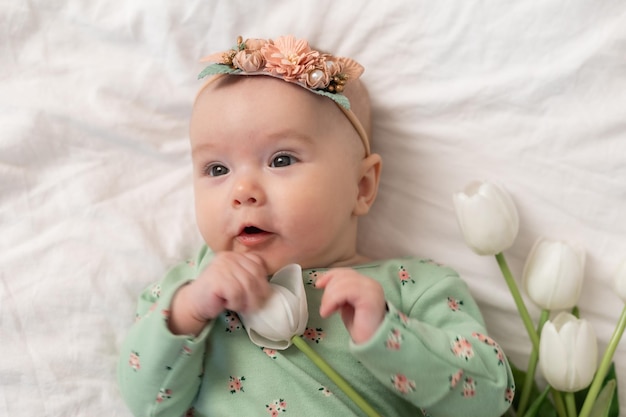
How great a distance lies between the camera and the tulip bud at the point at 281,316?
981mm

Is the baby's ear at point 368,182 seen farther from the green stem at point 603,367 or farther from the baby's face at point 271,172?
the green stem at point 603,367

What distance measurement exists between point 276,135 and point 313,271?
235mm

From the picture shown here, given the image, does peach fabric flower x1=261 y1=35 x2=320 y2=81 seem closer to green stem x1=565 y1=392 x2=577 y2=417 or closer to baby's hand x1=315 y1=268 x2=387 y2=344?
baby's hand x1=315 y1=268 x2=387 y2=344

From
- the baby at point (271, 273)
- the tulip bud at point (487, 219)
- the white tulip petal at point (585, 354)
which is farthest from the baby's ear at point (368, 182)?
the white tulip petal at point (585, 354)

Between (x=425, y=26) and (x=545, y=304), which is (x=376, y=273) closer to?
(x=545, y=304)

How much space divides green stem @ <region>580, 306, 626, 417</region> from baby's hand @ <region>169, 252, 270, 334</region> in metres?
0.53

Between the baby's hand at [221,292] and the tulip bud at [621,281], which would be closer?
the baby's hand at [221,292]

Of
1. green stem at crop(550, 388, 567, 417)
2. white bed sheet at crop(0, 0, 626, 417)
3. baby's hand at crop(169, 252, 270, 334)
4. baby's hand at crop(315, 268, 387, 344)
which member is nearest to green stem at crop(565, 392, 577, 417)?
green stem at crop(550, 388, 567, 417)

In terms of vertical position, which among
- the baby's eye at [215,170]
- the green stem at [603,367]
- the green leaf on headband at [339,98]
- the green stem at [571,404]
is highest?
the green leaf on headband at [339,98]

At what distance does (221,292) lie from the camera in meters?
1.00

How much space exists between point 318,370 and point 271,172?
0.32 meters

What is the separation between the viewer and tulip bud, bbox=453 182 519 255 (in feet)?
3.72

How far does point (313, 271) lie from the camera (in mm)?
1158

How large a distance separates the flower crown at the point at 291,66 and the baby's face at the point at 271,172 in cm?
2
